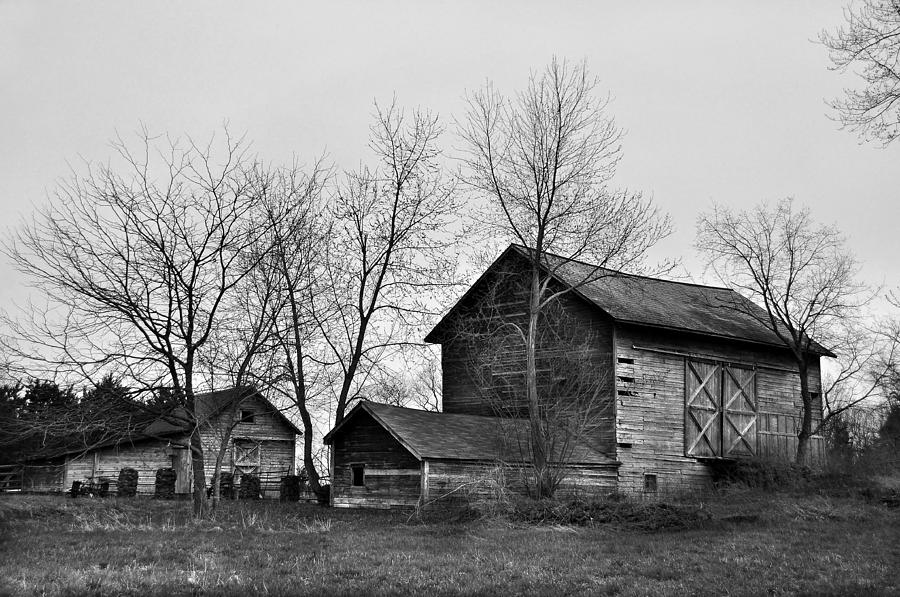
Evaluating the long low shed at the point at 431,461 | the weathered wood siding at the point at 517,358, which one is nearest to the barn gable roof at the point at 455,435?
the long low shed at the point at 431,461

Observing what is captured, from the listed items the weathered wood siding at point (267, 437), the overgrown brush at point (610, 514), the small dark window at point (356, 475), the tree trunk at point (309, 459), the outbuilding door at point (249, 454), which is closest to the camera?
the overgrown brush at point (610, 514)

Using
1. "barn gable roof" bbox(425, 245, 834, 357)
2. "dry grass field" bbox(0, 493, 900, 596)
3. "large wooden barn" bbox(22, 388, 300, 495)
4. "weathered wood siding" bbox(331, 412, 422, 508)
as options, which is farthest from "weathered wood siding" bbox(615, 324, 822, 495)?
"large wooden barn" bbox(22, 388, 300, 495)

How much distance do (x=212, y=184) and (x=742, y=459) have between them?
19508 mm

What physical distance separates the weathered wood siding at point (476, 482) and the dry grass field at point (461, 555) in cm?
151

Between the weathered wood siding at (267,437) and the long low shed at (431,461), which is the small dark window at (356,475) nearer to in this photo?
the long low shed at (431,461)

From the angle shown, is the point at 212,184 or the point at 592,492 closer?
the point at 212,184

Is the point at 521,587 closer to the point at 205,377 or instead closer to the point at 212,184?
the point at 205,377

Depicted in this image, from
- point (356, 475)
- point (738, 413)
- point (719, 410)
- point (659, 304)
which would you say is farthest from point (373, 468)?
point (738, 413)

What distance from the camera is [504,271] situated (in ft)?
105

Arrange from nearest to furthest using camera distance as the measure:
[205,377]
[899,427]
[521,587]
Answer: [521,587]
[205,377]
[899,427]

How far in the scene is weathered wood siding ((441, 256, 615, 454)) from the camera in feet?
95.1

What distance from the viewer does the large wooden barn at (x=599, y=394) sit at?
90.3 ft

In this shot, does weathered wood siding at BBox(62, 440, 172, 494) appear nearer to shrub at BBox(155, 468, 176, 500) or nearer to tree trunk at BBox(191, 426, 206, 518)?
shrub at BBox(155, 468, 176, 500)

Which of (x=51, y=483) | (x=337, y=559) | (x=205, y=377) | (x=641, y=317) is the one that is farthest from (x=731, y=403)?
(x=51, y=483)
